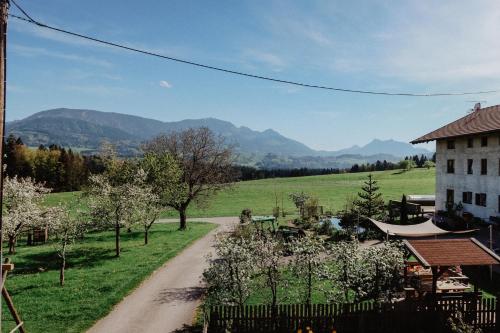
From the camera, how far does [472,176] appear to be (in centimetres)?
4353

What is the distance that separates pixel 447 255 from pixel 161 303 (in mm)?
13572

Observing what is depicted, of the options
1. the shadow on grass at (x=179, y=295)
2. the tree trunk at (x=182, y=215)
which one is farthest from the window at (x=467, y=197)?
the shadow on grass at (x=179, y=295)

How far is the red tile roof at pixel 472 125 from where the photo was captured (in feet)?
135

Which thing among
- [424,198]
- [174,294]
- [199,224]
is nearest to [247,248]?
[174,294]

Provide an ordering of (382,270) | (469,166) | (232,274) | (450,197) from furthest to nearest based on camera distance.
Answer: (450,197) < (469,166) < (382,270) < (232,274)

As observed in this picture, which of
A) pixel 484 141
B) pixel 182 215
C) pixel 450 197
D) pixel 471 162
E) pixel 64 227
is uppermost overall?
pixel 484 141

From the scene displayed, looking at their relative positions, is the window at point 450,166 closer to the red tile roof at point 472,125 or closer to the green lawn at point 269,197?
the red tile roof at point 472,125

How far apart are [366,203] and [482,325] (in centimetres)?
2744

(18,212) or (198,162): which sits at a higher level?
(198,162)

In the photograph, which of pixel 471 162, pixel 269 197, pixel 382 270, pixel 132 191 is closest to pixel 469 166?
pixel 471 162

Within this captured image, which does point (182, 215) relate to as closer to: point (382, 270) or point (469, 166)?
Result: point (382, 270)

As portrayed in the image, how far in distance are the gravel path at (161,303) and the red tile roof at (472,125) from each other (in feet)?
103

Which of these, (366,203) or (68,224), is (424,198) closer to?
(366,203)

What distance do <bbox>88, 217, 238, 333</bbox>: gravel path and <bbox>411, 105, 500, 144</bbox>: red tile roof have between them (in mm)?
31508
